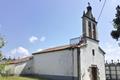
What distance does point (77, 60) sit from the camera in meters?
24.0

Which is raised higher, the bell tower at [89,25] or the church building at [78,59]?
the bell tower at [89,25]

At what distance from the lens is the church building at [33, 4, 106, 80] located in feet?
79.6

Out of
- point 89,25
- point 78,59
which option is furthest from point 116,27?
point 89,25

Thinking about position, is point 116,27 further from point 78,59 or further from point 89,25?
point 89,25

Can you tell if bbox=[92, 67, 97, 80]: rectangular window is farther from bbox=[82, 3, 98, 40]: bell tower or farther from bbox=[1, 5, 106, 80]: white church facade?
bbox=[82, 3, 98, 40]: bell tower

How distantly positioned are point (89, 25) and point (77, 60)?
584 cm

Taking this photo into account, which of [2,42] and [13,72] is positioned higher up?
[2,42]

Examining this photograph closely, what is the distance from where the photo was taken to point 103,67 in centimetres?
2914

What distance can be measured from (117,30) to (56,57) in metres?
14.8

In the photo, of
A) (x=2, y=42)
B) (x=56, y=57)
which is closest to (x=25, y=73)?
(x=56, y=57)

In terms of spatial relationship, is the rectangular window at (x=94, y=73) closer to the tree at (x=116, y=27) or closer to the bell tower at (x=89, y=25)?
the bell tower at (x=89, y=25)

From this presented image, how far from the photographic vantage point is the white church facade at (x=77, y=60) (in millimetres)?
24252

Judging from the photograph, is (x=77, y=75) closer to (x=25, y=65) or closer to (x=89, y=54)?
(x=89, y=54)

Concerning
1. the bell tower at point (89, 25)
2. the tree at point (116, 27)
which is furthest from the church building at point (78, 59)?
the tree at point (116, 27)
